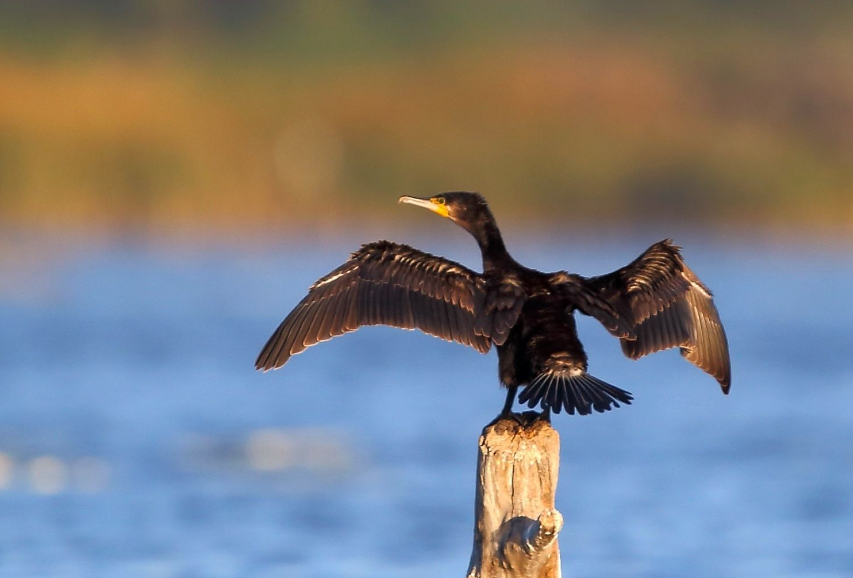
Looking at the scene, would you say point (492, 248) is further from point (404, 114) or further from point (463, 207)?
point (404, 114)

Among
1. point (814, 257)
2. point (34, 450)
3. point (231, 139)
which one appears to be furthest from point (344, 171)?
point (34, 450)

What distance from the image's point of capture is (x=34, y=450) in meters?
14.1

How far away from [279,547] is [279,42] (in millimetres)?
38819

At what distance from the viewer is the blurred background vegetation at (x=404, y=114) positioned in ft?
106

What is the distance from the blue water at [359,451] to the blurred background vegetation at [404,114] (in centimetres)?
756

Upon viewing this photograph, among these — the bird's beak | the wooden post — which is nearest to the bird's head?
the bird's beak

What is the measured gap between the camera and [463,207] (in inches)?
310

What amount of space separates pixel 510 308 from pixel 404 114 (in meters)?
31.7

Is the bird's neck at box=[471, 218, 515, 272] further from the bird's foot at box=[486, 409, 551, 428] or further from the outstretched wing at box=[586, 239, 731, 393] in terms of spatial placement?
the bird's foot at box=[486, 409, 551, 428]

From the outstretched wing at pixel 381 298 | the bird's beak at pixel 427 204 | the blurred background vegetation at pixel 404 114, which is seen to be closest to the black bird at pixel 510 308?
the outstretched wing at pixel 381 298

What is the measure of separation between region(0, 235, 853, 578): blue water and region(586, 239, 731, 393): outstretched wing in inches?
126

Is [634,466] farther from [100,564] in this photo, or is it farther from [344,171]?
[344,171]

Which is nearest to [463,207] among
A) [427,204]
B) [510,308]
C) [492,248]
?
[427,204]

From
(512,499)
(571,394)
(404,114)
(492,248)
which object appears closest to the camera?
(512,499)
